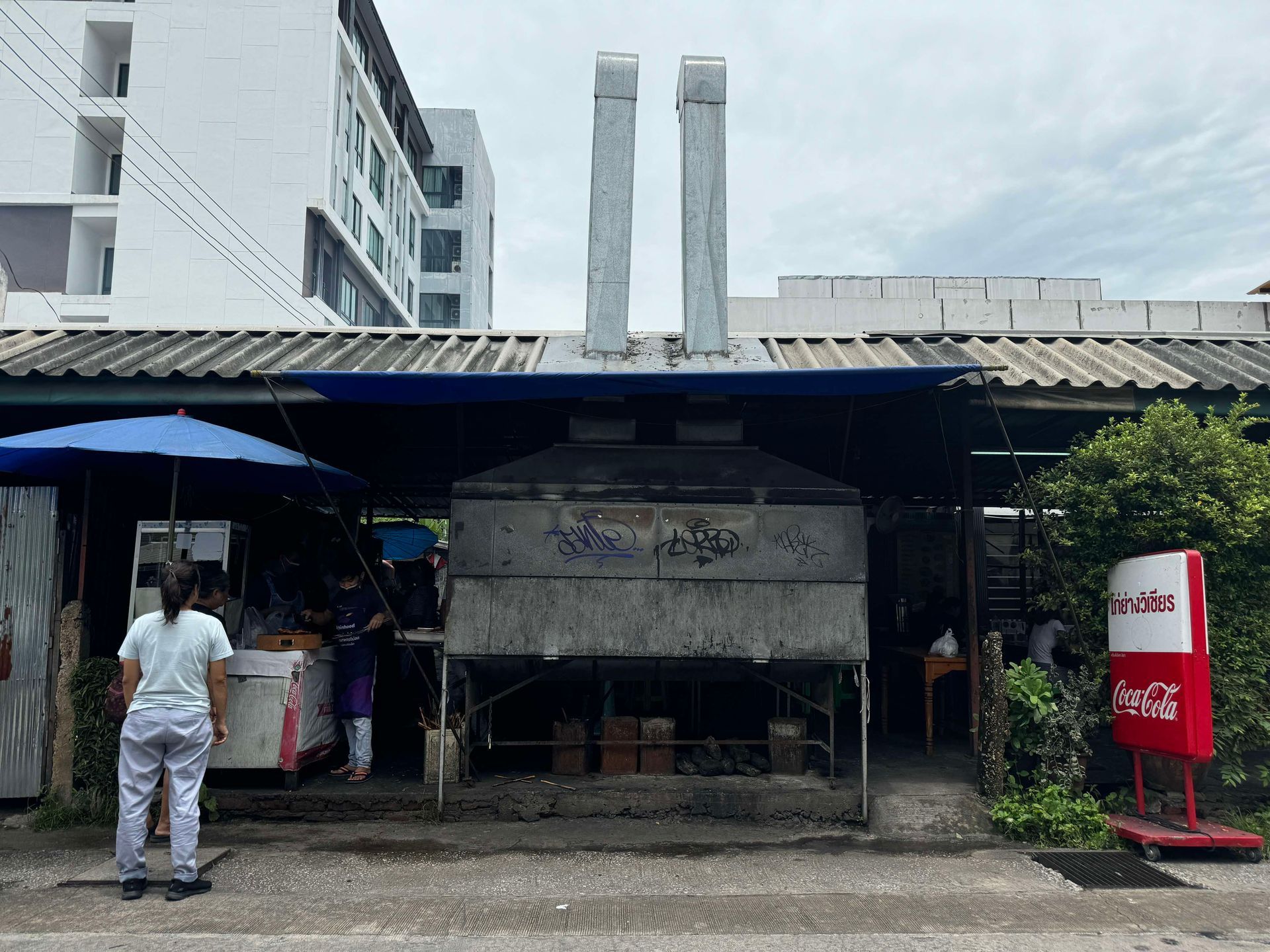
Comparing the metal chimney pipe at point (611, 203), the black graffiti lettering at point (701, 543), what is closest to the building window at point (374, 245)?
the metal chimney pipe at point (611, 203)

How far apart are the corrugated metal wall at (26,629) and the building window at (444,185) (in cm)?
4758

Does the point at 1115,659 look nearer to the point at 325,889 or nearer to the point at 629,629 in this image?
the point at 629,629

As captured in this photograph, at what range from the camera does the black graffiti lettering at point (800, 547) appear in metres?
6.92

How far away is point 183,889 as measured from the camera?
522 cm

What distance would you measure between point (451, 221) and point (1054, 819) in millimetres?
50494

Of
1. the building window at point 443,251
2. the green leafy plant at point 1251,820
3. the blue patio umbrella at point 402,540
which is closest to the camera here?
the green leafy plant at point 1251,820

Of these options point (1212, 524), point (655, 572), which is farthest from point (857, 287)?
point (655, 572)

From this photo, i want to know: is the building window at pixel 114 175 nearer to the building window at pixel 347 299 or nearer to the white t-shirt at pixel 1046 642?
the building window at pixel 347 299

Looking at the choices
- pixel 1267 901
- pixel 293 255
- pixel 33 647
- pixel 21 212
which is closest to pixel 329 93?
pixel 293 255

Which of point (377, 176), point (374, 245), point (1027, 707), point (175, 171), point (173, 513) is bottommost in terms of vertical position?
point (1027, 707)

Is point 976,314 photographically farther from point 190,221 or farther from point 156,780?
point 190,221

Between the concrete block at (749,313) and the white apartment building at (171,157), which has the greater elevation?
the white apartment building at (171,157)

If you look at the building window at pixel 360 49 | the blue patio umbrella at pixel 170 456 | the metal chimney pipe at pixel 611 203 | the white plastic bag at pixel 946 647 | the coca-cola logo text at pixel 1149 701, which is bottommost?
the coca-cola logo text at pixel 1149 701

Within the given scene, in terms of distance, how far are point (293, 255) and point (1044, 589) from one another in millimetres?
30422
